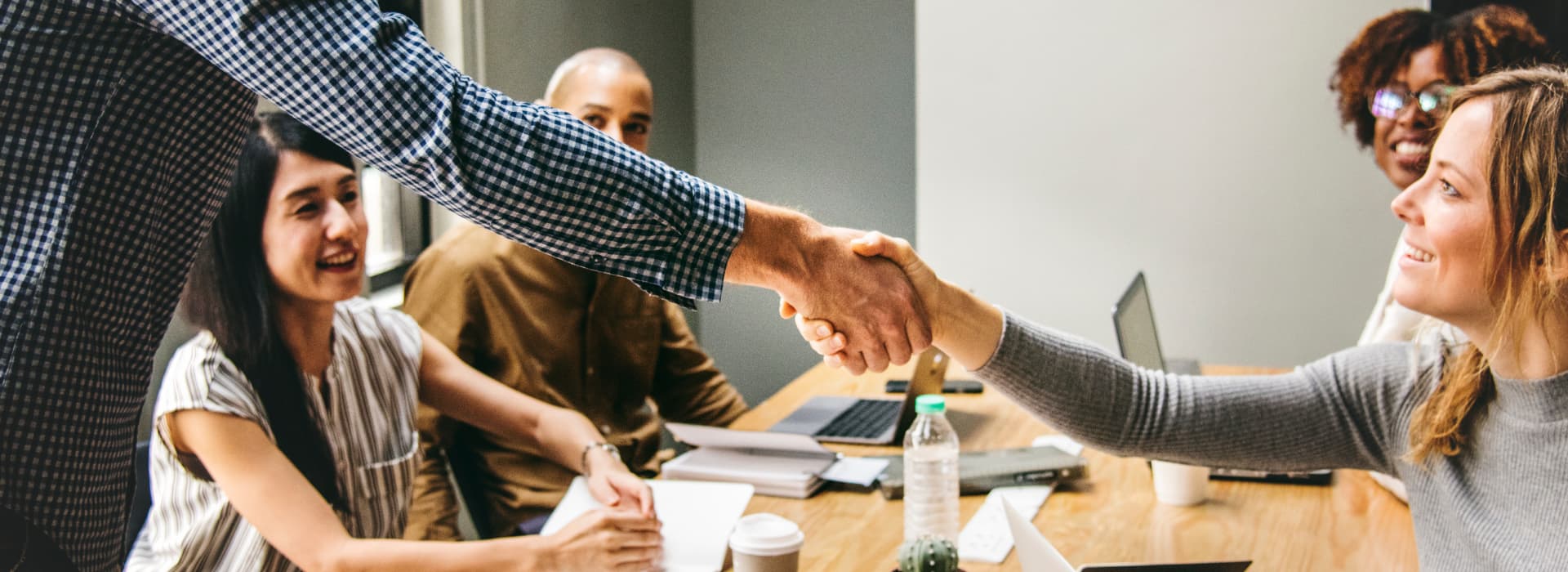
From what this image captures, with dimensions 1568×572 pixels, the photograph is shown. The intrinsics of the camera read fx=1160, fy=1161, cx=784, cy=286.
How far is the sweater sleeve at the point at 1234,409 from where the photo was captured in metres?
1.38

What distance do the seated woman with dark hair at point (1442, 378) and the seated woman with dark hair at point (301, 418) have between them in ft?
1.68

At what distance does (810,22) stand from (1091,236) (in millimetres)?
1110

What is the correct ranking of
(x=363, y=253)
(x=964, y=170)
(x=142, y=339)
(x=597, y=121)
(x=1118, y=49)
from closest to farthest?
(x=142, y=339), (x=363, y=253), (x=597, y=121), (x=1118, y=49), (x=964, y=170)

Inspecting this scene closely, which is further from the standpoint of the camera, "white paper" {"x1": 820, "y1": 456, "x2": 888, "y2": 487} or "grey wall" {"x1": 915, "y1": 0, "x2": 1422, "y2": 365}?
"grey wall" {"x1": 915, "y1": 0, "x2": 1422, "y2": 365}

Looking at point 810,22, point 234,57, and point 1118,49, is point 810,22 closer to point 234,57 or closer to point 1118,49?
point 1118,49

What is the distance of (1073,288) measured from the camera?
11.7ft

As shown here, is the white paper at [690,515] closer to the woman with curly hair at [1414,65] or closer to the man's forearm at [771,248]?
the man's forearm at [771,248]

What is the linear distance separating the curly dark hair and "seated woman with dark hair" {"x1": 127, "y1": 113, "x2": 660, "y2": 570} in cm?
195

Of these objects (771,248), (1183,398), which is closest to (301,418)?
(771,248)

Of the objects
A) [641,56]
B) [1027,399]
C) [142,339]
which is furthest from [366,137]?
[641,56]

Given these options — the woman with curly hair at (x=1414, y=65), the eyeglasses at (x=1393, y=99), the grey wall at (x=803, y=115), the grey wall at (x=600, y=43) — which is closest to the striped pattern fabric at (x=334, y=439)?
the grey wall at (x=600, y=43)

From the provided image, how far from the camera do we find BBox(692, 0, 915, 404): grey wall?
370 cm

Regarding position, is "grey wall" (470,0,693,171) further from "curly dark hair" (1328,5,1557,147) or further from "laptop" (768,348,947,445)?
"curly dark hair" (1328,5,1557,147)

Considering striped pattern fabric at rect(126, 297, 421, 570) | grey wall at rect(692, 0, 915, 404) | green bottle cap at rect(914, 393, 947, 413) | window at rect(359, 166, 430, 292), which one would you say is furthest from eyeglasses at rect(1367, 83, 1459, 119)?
window at rect(359, 166, 430, 292)
